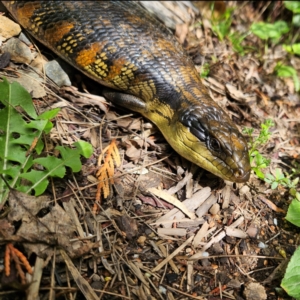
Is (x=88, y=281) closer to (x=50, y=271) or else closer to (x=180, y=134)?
(x=50, y=271)

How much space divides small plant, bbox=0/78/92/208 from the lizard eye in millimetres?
1105

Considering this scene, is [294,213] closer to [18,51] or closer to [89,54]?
[89,54]

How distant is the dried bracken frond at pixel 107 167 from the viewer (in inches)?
121

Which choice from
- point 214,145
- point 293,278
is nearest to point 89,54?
point 214,145

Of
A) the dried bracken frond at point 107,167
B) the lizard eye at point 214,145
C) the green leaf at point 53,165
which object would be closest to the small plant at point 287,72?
the lizard eye at point 214,145

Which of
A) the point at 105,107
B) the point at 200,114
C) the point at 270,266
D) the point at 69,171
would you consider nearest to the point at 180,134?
the point at 200,114

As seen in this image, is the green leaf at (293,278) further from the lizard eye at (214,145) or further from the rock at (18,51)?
the rock at (18,51)

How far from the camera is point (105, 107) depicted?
3791mm

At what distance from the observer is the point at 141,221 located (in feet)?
9.91

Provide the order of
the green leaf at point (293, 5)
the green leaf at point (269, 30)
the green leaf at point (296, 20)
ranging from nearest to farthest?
the green leaf at point (269, 30) → the green leaf at point (293, 5) → the green leaf at point (296, 20)

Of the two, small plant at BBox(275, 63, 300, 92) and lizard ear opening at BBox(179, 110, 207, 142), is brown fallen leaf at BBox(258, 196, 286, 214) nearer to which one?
lizard ear opening at BBox(179, 110, 207, 142)

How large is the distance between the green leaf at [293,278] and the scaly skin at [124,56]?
1.34 meters

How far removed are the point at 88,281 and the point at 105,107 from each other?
71.5 inches

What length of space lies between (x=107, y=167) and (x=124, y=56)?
1.20m
